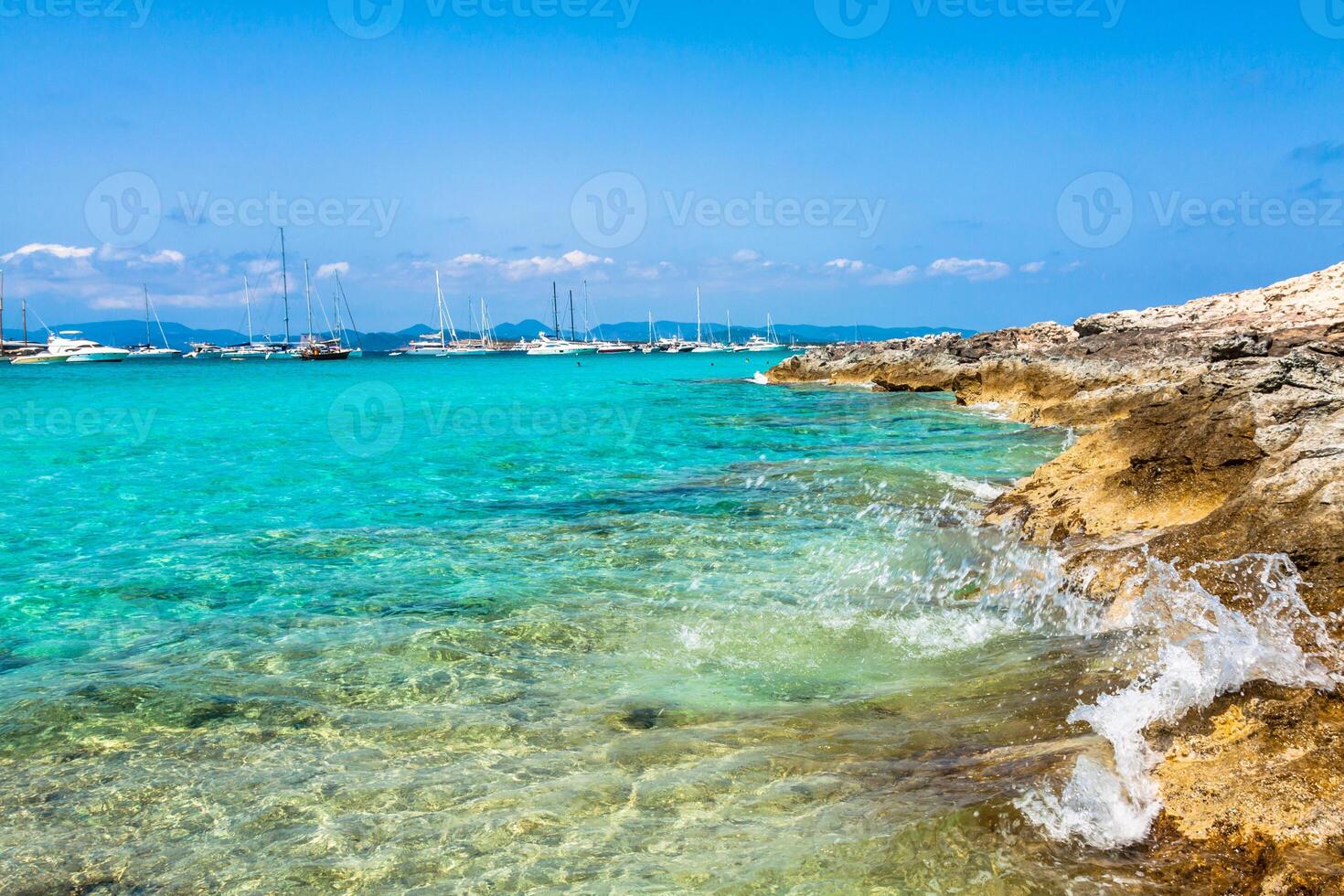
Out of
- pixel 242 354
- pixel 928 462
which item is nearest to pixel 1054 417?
pixel 928 462

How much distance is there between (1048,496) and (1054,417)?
15200 millimetres

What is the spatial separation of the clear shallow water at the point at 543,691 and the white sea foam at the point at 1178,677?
17 centimetres

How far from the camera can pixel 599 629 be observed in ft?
23.3

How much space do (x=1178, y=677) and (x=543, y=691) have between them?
379cm

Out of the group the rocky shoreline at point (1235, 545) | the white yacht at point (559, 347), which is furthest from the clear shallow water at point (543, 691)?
the white yacht at point (559, 347)

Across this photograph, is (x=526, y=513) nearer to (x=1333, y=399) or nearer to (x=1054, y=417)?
(x=1333, y=399)

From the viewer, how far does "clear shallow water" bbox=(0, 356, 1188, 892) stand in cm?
372
